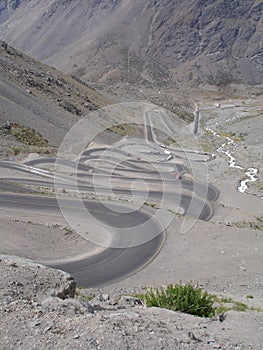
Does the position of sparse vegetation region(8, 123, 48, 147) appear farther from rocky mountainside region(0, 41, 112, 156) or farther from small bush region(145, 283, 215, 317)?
small bush region(145, 283, 215, 317)

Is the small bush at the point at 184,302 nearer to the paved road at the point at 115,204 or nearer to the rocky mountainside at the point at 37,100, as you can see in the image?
the paved road at the point at 115,204

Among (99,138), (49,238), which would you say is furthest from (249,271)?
(99,138)

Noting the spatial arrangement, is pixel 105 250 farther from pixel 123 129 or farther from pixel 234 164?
pixel 123 129

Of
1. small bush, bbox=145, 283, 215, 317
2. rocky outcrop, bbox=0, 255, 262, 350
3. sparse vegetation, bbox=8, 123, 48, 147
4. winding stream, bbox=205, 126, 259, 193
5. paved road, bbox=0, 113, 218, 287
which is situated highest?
rocky outcrop, bbox=0, 255, 262, 350

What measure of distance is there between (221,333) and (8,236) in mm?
14179

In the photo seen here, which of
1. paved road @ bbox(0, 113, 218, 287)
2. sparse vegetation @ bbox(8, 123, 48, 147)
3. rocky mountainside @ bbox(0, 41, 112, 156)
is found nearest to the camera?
paved road @ bbox(0, 113, 218, 287)

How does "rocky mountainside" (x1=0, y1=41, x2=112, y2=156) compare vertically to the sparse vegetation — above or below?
above

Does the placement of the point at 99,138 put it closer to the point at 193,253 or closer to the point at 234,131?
the point at 234,131

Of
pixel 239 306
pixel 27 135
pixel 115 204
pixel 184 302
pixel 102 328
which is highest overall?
pixel 102 328

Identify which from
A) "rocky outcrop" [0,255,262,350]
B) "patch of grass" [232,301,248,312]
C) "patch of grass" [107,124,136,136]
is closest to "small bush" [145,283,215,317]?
"rocky outcrop" [0,255,262,350]

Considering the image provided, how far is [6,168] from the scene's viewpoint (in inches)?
1459

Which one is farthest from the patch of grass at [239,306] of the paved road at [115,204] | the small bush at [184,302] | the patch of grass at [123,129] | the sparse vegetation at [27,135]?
the patch of grass at [123,129]

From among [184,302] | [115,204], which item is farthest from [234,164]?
[184,302]

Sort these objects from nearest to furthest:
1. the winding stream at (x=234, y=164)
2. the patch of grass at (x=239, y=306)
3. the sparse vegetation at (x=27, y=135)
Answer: the patch of grass at (x=239, y=306)
the winding stream at (x=234, y=164)
the sparse vegetation at (x=27, y=135)
